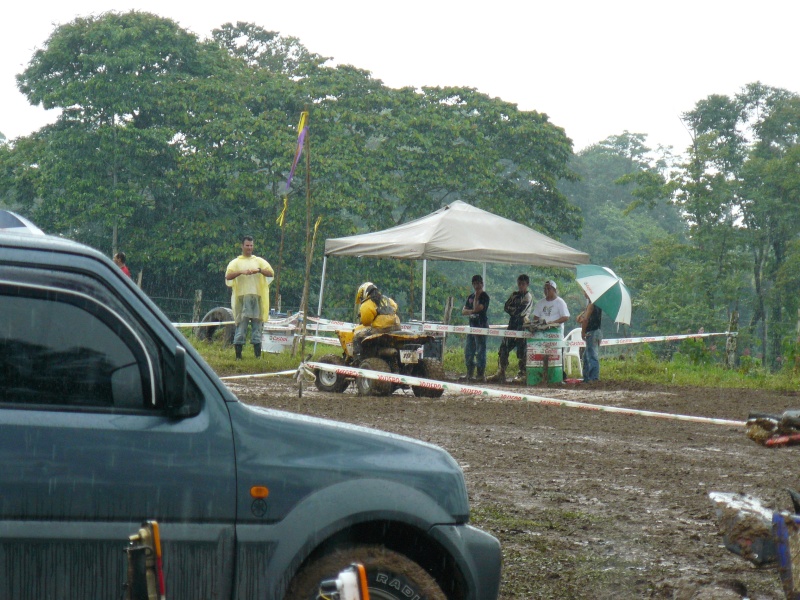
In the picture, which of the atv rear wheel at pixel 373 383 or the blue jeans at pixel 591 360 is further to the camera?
the blue jeans at pixel 591 360

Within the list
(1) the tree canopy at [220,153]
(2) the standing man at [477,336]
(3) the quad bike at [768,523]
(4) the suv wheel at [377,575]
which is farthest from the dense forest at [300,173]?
(4) the suv wheel at [377,575]

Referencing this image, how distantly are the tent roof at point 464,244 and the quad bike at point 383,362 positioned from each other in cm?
372

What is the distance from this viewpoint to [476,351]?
825 inches

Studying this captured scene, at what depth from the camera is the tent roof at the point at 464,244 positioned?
19953 millimetres

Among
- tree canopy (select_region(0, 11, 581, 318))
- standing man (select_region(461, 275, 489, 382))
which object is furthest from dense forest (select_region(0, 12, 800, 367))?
standing man (select_region(461, 275, 489, 382))

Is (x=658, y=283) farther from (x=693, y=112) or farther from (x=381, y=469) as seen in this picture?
(x=381, y=469)

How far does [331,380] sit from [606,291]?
5505 millimetres

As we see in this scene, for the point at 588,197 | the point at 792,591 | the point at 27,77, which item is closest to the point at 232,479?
the point at 792,591

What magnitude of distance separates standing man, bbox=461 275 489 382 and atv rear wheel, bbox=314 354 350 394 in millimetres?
4521

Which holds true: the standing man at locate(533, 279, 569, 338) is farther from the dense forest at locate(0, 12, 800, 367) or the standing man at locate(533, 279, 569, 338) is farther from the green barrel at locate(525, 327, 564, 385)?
the dense forest at locate(0, 12, 800, 367)

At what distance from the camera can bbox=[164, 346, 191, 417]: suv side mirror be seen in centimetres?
343

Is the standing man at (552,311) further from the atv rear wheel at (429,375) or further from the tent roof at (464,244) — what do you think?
the atv rear wheel at (429,375)

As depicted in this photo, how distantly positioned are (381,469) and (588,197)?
72.2 m

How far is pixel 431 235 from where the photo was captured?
20109mm
